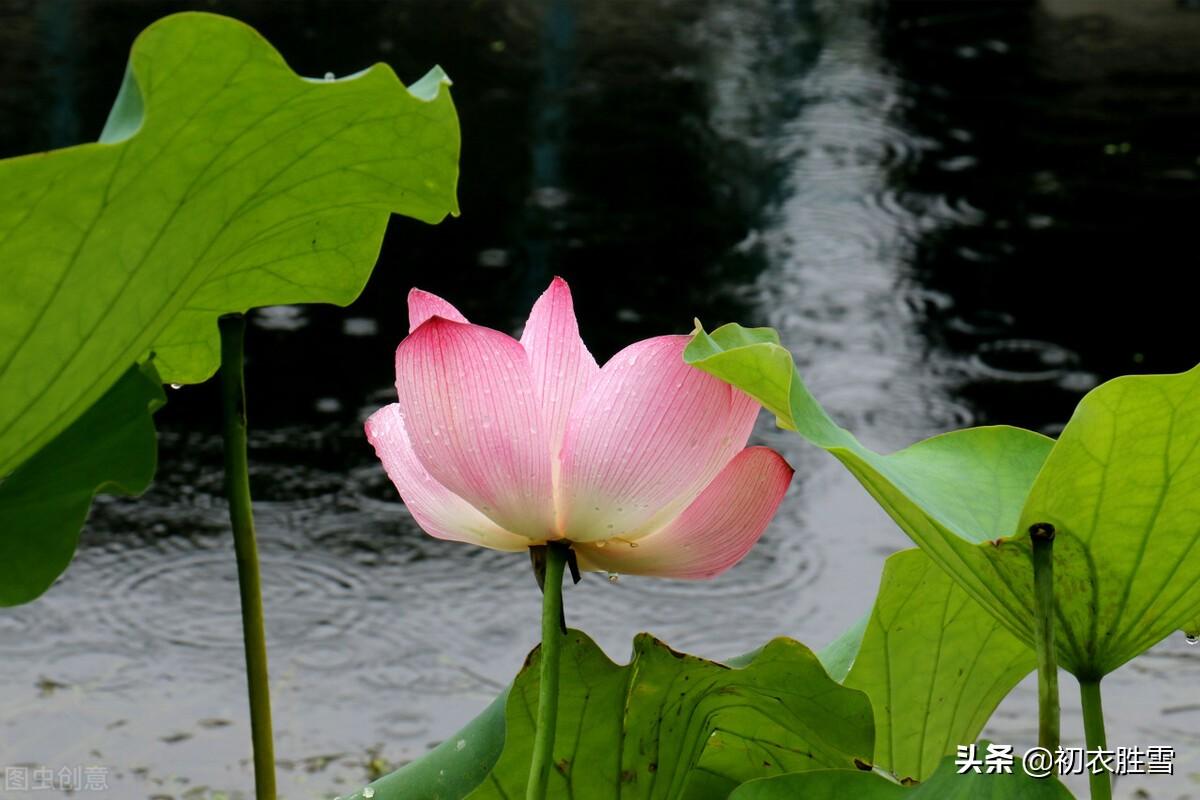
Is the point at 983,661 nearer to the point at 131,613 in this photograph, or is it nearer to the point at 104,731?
the point at 104,731

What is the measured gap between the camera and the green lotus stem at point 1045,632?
32 cm

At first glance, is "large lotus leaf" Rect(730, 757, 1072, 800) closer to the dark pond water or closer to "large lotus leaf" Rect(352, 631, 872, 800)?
"large lotus leaf" Rect(352, 631, 872, 800)

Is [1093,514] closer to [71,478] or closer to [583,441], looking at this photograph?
[583,441]

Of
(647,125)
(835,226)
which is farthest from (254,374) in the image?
→ (647,125)

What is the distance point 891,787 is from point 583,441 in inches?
4.3

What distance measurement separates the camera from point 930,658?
0.44 metres

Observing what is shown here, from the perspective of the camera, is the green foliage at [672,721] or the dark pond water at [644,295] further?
the dark pond water at [644,295]

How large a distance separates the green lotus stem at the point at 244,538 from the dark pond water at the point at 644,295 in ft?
3.42

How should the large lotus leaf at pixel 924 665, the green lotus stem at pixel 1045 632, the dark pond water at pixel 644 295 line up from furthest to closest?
the dark pond water at pixel 644 295, the large lotus leaf at pixel 924 665, the green lotus stem at pixel 1045 632

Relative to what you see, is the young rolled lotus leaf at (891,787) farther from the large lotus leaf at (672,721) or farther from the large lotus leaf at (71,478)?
the large lotus leaf at (71,478)

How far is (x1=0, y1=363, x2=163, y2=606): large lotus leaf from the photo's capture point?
0.36 m

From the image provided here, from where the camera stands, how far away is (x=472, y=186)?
3127 millimetres

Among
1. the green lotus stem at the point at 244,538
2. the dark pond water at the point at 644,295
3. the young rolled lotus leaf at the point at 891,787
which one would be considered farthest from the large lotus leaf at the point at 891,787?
the dark pond water at the point at 644,295

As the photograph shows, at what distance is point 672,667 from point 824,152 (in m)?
3.15
